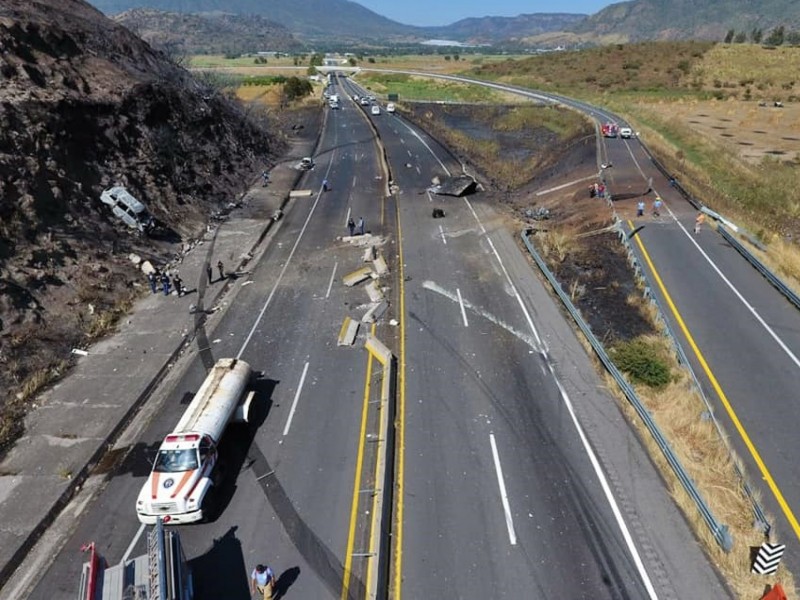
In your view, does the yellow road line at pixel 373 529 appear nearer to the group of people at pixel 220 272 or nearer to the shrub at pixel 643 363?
the shrub at pixel 643 363

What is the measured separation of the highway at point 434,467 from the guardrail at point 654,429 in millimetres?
608

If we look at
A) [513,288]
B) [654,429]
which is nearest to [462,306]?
[513,288]

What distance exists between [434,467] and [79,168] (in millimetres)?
30565

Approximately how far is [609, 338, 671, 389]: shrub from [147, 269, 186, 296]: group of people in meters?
22.0

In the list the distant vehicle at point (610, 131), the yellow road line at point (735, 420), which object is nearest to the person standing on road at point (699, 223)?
the yellow road line at point (735, 420)

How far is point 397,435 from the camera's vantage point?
59.8 feet

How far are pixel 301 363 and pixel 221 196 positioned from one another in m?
27.0

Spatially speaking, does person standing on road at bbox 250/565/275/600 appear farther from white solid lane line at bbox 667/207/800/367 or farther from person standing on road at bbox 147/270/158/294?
white solid lane line at bbox 667/207/800/367

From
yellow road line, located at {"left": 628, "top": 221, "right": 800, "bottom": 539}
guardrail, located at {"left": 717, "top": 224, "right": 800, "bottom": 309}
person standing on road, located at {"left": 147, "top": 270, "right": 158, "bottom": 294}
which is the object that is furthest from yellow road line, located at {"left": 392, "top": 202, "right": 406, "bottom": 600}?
guardrail, located at {"left": 717, "top": 224, "right": 800, "bottom": 309}

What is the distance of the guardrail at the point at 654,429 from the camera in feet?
45.5

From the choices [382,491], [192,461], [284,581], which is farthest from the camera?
[192,461]

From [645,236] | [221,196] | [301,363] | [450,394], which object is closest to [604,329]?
[450,394]

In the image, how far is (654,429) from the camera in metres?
17.3

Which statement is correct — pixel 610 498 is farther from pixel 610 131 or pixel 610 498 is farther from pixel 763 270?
pixel 610 131
